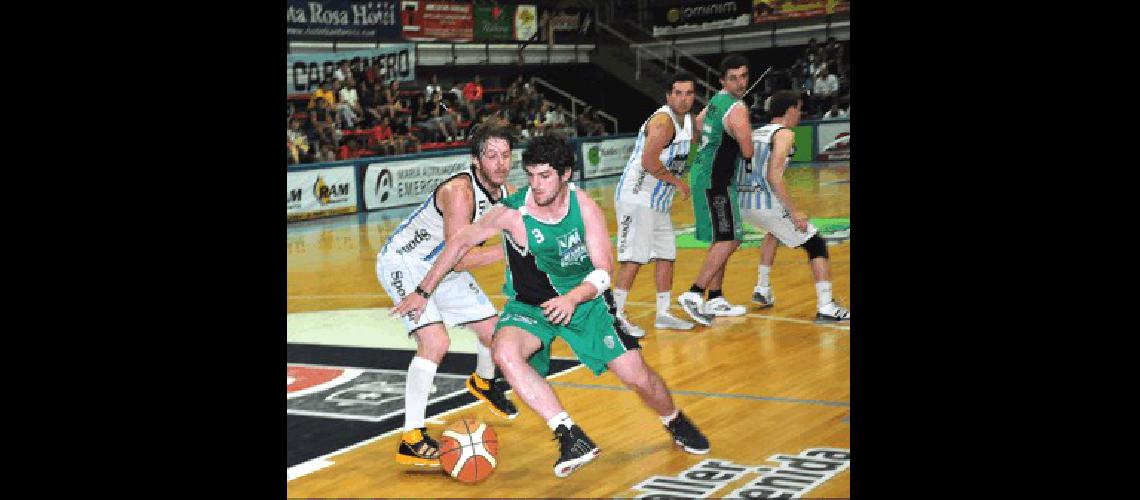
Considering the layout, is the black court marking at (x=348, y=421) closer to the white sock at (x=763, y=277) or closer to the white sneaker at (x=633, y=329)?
the white sneaker at (x=633, y=329)

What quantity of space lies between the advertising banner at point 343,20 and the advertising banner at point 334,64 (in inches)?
26.8

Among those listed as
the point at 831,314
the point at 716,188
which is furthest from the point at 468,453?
the point at 831,314

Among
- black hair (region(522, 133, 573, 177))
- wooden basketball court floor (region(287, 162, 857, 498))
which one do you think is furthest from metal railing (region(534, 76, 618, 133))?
black hair (region(522, 133, 573, 177))

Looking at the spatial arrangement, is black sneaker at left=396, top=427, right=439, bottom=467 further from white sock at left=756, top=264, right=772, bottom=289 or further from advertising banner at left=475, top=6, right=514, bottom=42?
advertising banner at left=475, top=6, right=514, bottom=42

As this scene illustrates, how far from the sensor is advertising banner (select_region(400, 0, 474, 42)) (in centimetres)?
2748

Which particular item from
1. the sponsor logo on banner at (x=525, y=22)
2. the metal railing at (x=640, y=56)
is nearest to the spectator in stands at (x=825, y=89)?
the metal railing at (x=640, y=56)

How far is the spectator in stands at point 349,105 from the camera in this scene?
22.8 meters

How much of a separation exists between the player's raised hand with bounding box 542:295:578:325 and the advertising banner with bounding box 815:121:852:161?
74.0 ft

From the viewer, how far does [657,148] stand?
9.10 m

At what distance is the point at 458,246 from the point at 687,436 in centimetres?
145
